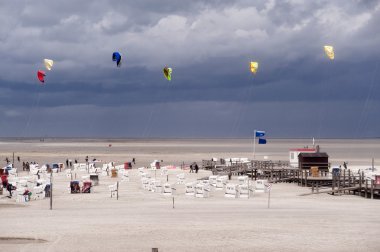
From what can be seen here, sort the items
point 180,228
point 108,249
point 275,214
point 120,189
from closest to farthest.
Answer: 1. point 108,249
2. point 180,228
3. point 275,214
4. point 120,189

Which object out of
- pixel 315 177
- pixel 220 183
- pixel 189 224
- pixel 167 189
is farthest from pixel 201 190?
pixel 315 177

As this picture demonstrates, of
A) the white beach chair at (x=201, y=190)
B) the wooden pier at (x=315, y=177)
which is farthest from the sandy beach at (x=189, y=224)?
the wooden pier at (x=315, y=177)

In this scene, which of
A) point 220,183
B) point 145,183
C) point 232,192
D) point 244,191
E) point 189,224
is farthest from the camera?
point 220,183

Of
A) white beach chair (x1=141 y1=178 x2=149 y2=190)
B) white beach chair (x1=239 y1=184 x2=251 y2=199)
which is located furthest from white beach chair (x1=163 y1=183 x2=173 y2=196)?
white beach chair (x1=239 y1=184 x2=251 y2=199)

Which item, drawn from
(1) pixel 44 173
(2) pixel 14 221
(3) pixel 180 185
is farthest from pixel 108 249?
(1) pixel 44 173

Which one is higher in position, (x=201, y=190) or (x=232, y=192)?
(x=201, y=190)

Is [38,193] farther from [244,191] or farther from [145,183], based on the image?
[244,191]

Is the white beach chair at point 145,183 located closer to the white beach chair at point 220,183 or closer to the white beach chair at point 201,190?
the white beach chair at point 220,183

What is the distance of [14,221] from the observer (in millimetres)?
20562

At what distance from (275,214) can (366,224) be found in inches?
141

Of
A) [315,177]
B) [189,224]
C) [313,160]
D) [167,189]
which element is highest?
[313,160]

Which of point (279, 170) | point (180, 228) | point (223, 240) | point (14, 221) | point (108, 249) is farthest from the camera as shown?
point (279, 170)

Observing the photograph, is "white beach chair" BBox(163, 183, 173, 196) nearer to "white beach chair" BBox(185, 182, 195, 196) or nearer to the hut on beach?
"white beach chair" BBox(185, 182, 195, 196)

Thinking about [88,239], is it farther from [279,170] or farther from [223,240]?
[279,170]
